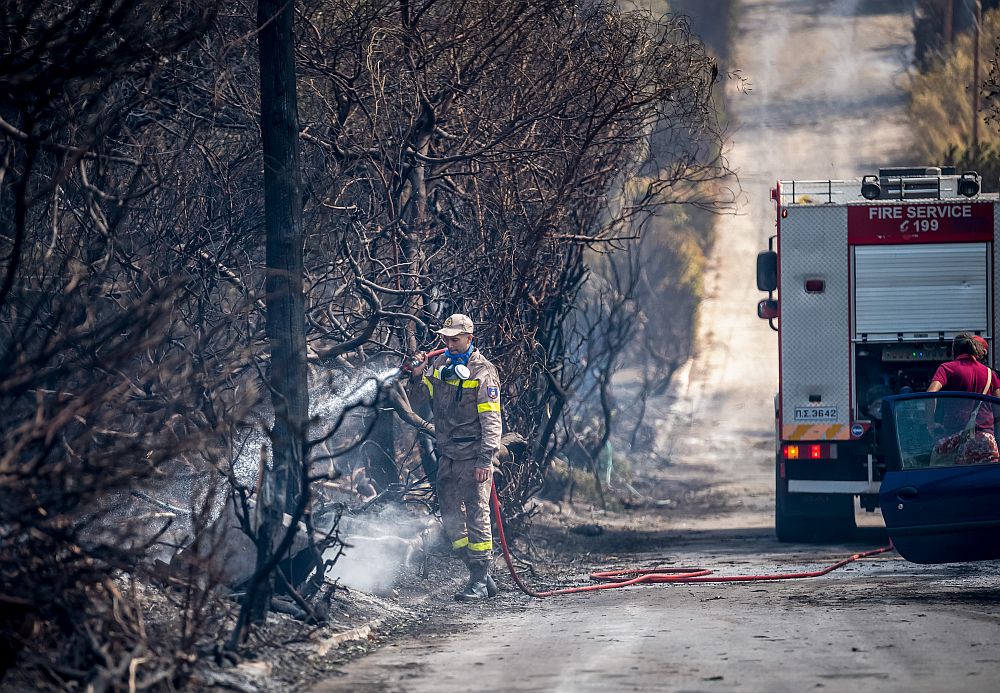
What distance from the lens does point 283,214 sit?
9031 mm

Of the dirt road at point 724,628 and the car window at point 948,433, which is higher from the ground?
the car window at point 948,433

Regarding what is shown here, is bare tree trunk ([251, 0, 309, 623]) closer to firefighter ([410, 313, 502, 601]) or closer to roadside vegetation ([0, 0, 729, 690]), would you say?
roadside vegetation ([0, 0, 729, 690])

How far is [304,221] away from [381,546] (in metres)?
2.86

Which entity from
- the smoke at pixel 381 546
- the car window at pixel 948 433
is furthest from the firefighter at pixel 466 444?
the car window at pixel 948 433

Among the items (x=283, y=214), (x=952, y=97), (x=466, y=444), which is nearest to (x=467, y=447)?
(x=466, y=444)

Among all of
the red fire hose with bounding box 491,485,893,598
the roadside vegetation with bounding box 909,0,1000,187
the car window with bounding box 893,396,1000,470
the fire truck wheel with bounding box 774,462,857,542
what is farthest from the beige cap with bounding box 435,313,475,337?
the roadside vegetation with bounding box 909,0,1000,187

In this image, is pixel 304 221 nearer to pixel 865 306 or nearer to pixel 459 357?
pixel 459 357

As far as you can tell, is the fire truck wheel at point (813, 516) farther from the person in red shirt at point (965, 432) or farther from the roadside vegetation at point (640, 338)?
the roadside vegetation at point (640, 338)

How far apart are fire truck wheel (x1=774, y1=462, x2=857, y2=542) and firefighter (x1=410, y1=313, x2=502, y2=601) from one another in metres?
3.80

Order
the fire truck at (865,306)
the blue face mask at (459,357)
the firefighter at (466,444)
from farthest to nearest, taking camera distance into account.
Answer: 1. the fire truck at (865,306)
2. the blue face mask at (459,357)
3. the firefighter at (466,444)

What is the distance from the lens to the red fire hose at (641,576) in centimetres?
1030

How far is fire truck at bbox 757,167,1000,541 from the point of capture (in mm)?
12023

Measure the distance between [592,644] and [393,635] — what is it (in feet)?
4.67

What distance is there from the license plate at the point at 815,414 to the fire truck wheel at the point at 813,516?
815 mm
